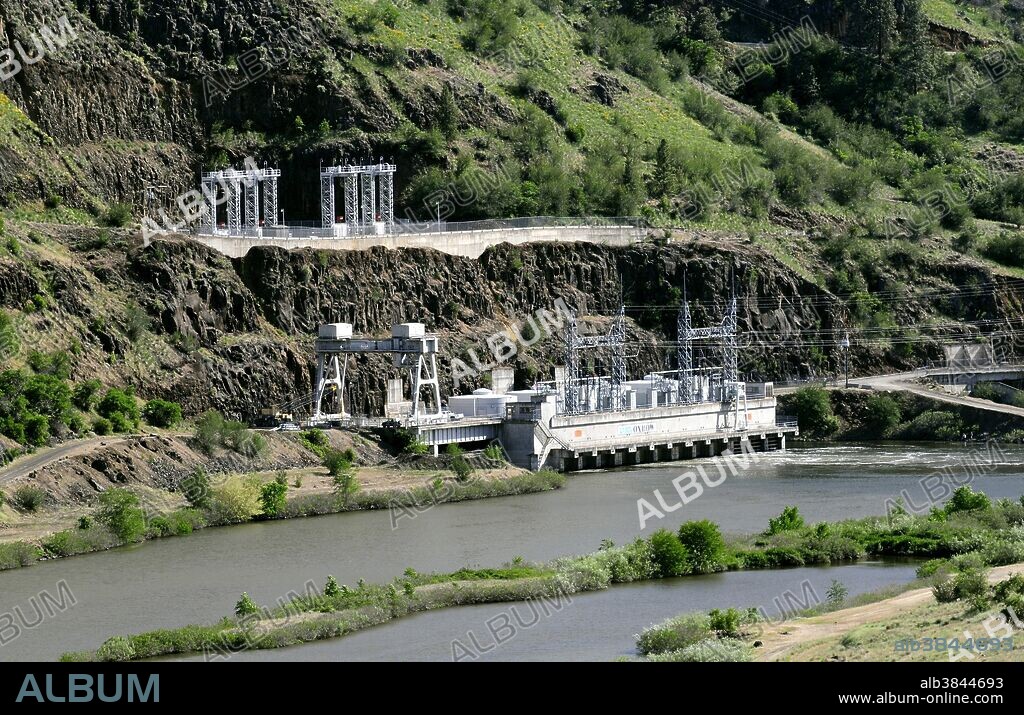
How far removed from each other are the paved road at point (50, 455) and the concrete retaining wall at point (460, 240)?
27691 mm

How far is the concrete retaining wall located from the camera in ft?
375

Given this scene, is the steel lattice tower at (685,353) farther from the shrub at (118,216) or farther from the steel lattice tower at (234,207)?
the shrub at (118,216)

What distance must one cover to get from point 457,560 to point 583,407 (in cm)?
4266

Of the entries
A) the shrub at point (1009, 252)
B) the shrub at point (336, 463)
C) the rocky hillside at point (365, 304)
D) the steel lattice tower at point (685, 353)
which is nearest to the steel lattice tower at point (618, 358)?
the rocky hillside at point (365, 304)

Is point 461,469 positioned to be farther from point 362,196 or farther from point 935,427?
point 935,427

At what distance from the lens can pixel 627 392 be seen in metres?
116

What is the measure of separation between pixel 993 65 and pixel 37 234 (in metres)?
124

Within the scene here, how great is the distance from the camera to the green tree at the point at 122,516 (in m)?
73.4

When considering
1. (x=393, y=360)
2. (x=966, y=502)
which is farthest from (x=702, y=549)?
(x=393, y=360)

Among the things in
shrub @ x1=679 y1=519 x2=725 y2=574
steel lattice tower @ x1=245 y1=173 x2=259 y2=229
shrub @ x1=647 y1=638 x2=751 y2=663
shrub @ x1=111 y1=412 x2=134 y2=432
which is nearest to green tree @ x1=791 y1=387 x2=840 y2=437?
steel lattice tower @ x1=245 y1=173 x2=259 y2=229

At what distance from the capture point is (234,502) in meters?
80.6

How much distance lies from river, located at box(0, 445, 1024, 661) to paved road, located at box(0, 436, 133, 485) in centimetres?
888
